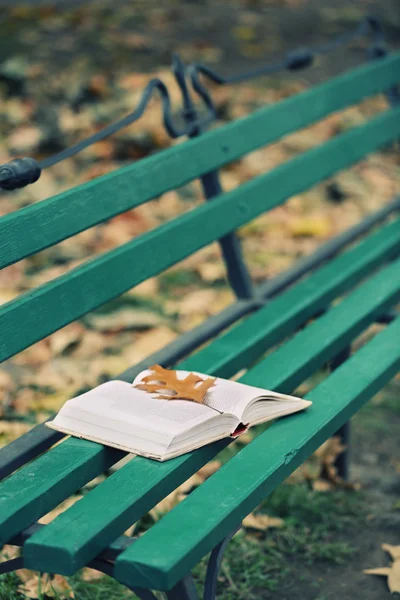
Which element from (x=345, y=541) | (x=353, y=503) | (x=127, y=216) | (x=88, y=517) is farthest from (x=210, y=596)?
(x=127, y=216)

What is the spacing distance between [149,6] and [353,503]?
562 cm

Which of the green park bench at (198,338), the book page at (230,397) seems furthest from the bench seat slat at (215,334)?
the book page at (230,397)

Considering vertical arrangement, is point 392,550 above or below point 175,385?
below

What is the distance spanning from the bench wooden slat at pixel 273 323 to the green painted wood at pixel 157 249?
253 millimetres

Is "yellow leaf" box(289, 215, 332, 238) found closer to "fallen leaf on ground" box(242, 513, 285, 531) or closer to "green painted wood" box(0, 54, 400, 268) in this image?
"green painted wood" box(0, 54, 400, 268)

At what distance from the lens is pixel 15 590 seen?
7.14 ft

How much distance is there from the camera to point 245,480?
1.66m

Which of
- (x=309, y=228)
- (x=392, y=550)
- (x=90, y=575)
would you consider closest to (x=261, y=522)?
(x=392, y=550)

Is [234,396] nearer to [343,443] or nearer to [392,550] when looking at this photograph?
[392,550]

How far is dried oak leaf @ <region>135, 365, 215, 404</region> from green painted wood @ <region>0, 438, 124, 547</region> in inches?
7.2

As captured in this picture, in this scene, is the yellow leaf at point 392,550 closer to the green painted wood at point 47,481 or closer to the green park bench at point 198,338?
the green park bench at point 198,338

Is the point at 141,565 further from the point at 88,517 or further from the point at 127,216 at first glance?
the point at 127,216

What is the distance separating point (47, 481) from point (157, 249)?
0.86m

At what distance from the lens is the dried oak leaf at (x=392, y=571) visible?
231 cm
